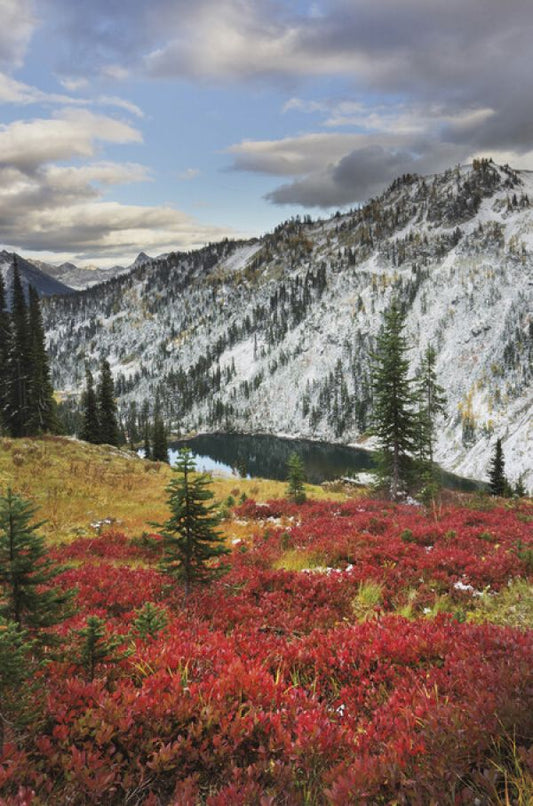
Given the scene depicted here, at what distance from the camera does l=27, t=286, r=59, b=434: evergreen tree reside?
4525 centimetres

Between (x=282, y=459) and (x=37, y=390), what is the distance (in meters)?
119

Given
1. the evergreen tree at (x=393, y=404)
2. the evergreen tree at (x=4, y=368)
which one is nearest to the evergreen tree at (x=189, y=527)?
the evergreen tree at (x=393, y=404)

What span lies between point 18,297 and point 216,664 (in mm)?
54590

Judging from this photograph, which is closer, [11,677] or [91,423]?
[11,677]

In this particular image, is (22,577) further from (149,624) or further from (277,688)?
(277,688)

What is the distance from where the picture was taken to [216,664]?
16.9 feet

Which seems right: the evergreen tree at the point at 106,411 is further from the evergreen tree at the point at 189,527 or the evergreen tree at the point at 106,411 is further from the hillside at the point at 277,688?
the evergreen tree at the point at 189,527

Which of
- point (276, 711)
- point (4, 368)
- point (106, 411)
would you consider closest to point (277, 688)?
point (276, 711)

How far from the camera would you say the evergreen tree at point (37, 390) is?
4525 centimetres

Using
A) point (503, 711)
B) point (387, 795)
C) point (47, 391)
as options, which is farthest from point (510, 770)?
point (47, 391)

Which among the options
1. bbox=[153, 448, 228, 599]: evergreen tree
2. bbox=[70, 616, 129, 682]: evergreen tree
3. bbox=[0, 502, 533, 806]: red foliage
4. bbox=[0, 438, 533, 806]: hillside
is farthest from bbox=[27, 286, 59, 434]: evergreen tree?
bbox=[70, 616, 129, 682]: evergreen tree

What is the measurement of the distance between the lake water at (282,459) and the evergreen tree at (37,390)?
69300mm

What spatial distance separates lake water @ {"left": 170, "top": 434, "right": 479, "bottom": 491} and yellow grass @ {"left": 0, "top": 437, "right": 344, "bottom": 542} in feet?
284

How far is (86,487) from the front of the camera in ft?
74.3
